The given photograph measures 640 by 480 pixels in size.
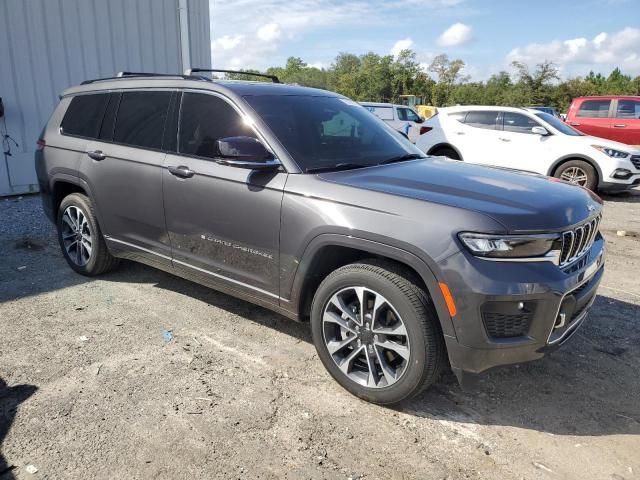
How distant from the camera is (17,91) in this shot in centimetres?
855

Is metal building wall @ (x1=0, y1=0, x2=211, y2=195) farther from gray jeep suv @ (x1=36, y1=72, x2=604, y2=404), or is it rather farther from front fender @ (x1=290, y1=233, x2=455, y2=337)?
front fender @ (x1=290, y1=233, x2=455, y2=337)

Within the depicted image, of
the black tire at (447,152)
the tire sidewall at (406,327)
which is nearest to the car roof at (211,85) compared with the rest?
the tire sidewall at (406,327)

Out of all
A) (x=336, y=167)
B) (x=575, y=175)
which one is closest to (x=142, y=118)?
(x=336, y=167)

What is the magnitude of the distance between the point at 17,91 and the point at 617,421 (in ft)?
31.4

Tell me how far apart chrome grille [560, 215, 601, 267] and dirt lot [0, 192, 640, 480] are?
0.88 meters

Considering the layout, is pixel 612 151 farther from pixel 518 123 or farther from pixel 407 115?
pixel 407 115

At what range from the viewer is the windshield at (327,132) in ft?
10.8

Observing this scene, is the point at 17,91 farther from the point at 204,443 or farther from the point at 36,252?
the point at 204,443

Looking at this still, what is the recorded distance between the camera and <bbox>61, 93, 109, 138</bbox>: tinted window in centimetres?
447

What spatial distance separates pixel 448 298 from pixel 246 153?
58.0 inches

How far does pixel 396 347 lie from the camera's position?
2.72 m

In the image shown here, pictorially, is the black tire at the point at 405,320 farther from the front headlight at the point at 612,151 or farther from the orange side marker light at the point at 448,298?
the front headlight at the point at 612,151

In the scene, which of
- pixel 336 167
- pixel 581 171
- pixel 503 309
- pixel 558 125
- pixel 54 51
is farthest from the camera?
pixel 558 125

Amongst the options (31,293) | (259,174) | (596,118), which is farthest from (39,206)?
(596,118)
